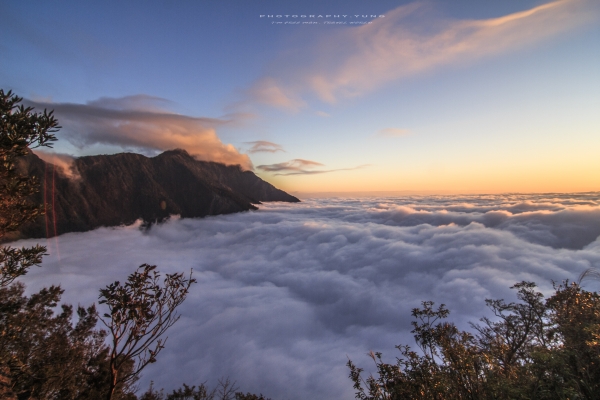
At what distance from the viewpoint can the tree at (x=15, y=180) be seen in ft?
26.6

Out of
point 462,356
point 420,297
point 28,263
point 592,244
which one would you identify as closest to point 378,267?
point 420,297

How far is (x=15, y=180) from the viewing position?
8.95 meters

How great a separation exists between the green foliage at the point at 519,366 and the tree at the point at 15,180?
51.2ft

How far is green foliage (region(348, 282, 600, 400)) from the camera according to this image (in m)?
8.46

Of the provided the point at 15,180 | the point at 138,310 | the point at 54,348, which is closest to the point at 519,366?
the point at 138,310

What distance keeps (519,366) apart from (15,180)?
2439cm

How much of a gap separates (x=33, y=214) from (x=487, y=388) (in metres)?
19.4

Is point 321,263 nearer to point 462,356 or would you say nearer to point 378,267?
point 378,267

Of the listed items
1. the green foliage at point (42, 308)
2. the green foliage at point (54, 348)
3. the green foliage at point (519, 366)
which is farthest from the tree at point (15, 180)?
the green foliage at point (519, 366)

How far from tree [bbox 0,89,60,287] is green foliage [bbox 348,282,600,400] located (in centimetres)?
1560

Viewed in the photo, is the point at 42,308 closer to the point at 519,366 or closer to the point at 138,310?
the point at 138,310

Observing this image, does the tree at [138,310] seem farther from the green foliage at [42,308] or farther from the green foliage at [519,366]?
the green foliage at [519,366]

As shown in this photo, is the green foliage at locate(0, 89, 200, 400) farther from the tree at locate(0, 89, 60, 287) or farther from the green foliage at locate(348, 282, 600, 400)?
the green foliage at locate(348, 282, 600, 400)

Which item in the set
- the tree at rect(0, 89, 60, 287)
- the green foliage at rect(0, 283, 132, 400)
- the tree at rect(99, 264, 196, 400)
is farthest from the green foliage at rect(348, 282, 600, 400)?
the green foliage at rect(0, 283, 132, 400)
